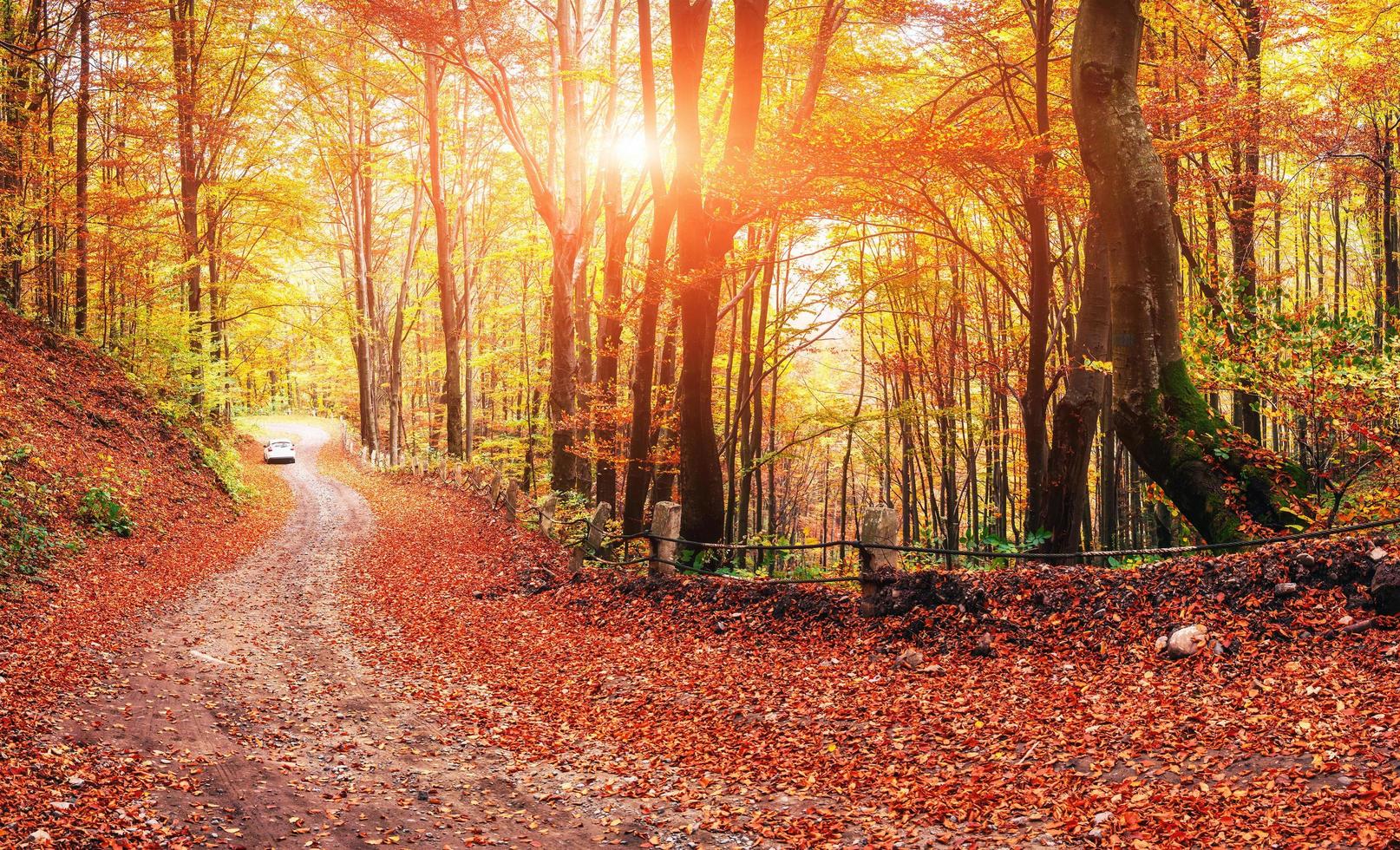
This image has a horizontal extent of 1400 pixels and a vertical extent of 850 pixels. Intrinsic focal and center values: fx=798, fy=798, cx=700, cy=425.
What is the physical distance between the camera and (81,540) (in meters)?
10.6

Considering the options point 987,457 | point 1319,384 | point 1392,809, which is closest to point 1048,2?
point 1319,384

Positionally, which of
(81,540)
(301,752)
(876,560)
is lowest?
(301,752)

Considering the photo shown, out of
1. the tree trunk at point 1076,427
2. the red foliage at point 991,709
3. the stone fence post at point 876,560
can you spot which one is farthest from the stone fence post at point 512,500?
the tree trunk at point 1076,427

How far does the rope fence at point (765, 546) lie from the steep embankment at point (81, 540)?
4762 mm

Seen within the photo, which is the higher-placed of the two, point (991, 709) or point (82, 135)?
point (82, 135)

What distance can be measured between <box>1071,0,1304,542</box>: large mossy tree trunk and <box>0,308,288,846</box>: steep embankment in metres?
7.20

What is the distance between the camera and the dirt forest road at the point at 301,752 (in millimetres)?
4387

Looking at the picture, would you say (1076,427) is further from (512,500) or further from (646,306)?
(512,500)

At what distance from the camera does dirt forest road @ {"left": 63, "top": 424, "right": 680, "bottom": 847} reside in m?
4.39

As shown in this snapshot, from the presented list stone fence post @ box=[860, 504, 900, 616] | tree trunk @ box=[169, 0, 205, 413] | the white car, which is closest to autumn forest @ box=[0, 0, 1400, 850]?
stone fence post @ box=[860, 504, 900, 616]

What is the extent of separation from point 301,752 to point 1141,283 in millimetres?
7179

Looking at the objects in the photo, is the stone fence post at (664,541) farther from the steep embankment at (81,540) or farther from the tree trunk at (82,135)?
the tree trunk at (82,135)

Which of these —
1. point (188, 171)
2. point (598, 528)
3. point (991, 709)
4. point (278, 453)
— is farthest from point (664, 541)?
point (278, 453)

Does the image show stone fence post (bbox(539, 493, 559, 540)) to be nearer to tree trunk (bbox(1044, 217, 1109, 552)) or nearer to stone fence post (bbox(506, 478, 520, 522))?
stone fence post (bbox(506, 478, 520, 522))
